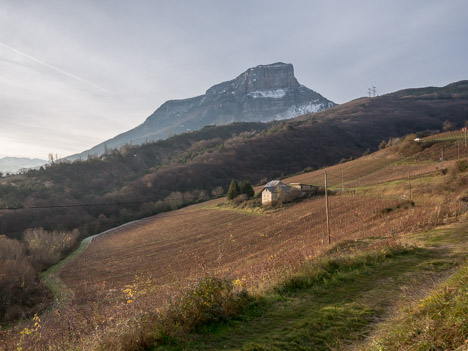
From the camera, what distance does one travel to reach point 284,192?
46.1 m

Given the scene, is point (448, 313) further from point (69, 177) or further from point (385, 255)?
Answer: point (69, 177)

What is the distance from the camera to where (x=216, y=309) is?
252 inches

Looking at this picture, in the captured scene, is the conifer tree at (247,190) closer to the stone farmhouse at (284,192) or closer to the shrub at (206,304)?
the stone farmhouse at (284,192)

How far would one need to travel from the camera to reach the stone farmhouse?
45688 millimetres

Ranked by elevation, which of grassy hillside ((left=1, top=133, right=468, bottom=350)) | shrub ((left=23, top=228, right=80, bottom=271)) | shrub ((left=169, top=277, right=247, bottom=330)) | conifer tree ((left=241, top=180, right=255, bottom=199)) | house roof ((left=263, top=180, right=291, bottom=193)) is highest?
shrub ((left=169, top=277, right=247, bottom=330))

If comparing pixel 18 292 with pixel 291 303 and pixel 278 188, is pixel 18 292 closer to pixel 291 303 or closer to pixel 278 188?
pixel 291 303

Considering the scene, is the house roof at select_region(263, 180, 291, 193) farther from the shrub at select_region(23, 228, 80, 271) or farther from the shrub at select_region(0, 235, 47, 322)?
the shrub at select_region(23, 228, 80, 271)

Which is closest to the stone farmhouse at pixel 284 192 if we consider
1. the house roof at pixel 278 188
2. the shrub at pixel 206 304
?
the house roof at pixel 278 188

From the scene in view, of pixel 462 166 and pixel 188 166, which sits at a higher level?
pixel 188 166

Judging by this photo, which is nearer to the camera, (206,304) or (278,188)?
(206,304)

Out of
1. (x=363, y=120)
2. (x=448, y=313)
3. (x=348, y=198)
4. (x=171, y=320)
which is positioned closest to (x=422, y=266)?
(x=448, y=313)

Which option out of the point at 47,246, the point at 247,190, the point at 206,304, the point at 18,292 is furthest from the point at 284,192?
the point at 206,304

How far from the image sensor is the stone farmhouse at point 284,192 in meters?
45.7

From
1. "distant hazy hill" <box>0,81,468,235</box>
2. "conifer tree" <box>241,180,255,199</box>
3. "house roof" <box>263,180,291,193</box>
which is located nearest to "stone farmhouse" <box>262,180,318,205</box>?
"house roof" <box>263,180,291,193</box>
